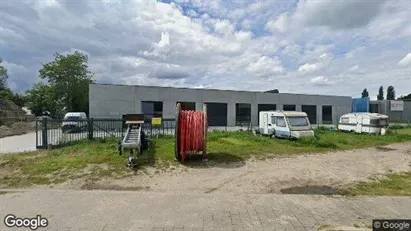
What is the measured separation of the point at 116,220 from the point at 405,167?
423 inches

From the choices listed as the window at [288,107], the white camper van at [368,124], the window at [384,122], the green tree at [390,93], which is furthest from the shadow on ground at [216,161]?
the green tree at [390,93]

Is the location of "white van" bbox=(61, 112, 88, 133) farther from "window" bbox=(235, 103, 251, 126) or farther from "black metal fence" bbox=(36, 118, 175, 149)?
"window" bbox=(235, 103, 251, 126)

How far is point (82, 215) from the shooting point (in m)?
5.18

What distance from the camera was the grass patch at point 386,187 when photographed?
699 centimetres

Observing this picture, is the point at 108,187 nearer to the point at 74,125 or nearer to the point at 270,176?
the point at 270,176

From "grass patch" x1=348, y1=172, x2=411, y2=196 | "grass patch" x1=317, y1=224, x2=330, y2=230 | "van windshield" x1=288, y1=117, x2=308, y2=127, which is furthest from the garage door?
"grass patch" x1=317, y1=224, x2=330, y2=230

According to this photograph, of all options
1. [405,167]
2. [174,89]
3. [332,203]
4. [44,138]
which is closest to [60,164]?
[44,138]

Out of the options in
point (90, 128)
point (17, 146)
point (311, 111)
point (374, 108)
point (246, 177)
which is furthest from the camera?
point (374, 108)

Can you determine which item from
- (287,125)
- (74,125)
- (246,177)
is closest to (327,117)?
(287,125)

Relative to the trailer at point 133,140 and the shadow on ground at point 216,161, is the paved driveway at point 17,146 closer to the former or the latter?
the trailer at point 133,140

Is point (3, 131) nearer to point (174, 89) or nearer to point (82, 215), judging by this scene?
point (174, 89)

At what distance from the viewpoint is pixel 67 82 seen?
4794 cm

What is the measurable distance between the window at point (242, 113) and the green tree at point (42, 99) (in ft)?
106

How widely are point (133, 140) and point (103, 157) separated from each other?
128 centimetres
